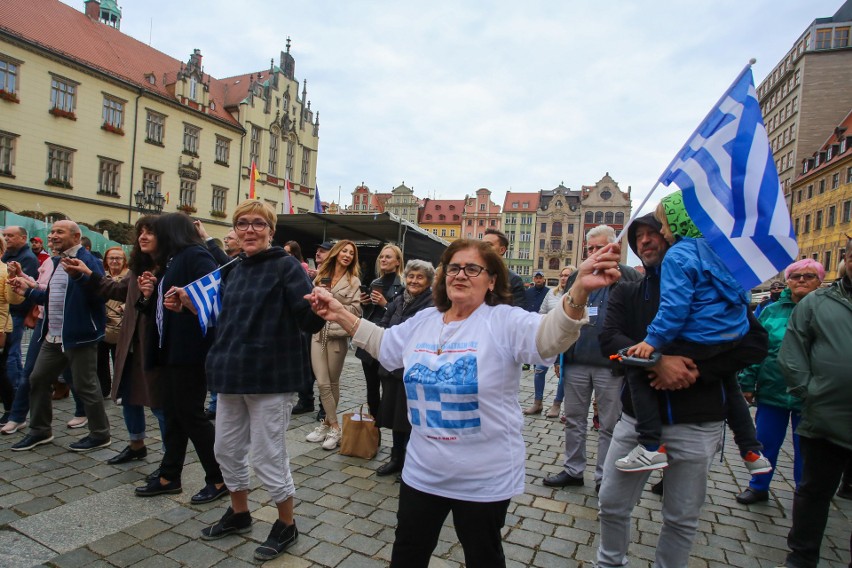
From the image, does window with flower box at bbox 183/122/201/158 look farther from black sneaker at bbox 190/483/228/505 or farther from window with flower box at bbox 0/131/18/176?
black sneaker at bbox 190/483/228/505

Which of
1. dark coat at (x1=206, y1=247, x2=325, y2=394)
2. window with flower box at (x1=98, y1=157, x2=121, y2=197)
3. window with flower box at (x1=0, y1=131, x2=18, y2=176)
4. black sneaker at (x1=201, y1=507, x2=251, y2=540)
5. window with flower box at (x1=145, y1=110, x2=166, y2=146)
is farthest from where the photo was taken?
window with flower box at (x1=145, y1=110, x2=166, y2=146)

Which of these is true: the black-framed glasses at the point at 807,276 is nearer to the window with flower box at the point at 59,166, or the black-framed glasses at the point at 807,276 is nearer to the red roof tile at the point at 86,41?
the window with flower box at the point at 59,166

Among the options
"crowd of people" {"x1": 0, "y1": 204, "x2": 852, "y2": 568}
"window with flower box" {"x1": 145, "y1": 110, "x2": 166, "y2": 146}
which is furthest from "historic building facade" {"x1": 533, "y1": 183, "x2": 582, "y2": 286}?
"crowd of people" {"x1": 0, "y1": 204, "x2": 852, "y2": 568}

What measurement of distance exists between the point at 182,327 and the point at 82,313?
5.92ft

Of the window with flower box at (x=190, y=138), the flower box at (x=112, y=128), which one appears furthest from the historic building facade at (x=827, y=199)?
the flower box at (x=112, y=128)

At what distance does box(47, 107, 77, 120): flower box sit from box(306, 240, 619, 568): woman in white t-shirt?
1279 inches

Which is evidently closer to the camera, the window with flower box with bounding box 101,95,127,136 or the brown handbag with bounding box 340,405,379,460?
the brown handbag with bounding box 340,405,379,460

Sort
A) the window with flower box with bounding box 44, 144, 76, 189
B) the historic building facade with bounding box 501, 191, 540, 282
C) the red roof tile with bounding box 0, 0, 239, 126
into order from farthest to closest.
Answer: the historic building facade with bounding box 501, 191, 540, 282, the window with flower box with bounding box 44, 144, 76, 189, the red roof tile with bounding box 0, 0, 239, 126

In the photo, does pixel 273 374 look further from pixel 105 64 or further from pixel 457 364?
pixel 105 64

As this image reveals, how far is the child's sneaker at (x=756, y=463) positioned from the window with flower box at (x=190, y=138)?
126 ft

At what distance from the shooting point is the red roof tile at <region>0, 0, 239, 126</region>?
85.1 ft

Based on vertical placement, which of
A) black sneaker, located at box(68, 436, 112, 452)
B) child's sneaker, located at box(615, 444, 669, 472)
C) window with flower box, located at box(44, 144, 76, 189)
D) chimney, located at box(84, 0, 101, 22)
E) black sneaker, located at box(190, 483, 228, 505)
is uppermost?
chimney, located at box(84, 0, 101, 22)

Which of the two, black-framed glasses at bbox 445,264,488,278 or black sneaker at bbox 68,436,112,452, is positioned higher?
black-framed glasses at bbox 445,264,488,278

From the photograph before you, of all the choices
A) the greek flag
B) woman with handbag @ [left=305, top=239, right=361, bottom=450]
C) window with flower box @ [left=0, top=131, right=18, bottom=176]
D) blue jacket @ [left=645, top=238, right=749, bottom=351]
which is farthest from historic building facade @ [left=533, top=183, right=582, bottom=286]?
blue jacket @ [left=645, top=238, right=749, bottom=351]
